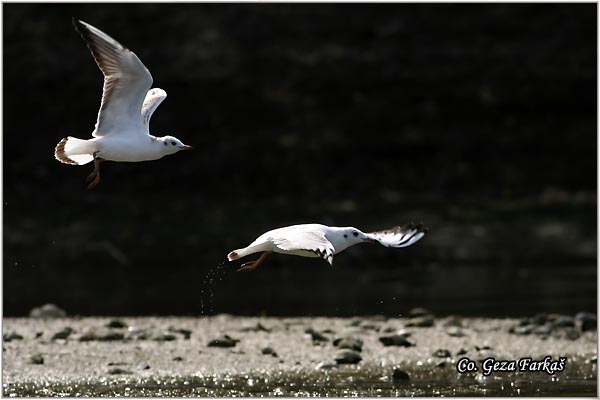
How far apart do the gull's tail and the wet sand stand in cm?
177

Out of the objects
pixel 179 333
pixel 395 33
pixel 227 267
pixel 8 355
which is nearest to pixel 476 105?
pixel 395 33

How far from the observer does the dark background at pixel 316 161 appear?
17.5m

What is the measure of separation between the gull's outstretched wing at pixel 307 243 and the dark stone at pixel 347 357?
6.16 ft

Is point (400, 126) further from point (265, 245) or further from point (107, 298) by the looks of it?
point (265, 245)

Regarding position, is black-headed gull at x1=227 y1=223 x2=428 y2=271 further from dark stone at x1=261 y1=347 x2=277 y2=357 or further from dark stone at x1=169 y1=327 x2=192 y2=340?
Answer: dark stone at x1=169 y1=327 x2=192 y2=340

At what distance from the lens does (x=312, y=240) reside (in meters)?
8.80

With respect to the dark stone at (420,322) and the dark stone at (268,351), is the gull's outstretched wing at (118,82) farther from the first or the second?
the dark stone at (420,322)

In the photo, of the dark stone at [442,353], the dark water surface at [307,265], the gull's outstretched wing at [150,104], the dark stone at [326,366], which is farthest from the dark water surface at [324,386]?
the dark water surface at [307,265]

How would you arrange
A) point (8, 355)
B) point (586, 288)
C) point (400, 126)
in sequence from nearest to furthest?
point (8, 355) → point (586, 288) → point (400, 126)

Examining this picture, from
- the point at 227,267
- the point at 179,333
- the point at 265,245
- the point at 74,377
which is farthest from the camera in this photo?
the point at 227,267

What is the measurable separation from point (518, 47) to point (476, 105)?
3.38 metres

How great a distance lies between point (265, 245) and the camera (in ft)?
30.2

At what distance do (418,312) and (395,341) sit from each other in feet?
7.55

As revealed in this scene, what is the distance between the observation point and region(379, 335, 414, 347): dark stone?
11.9 meters
